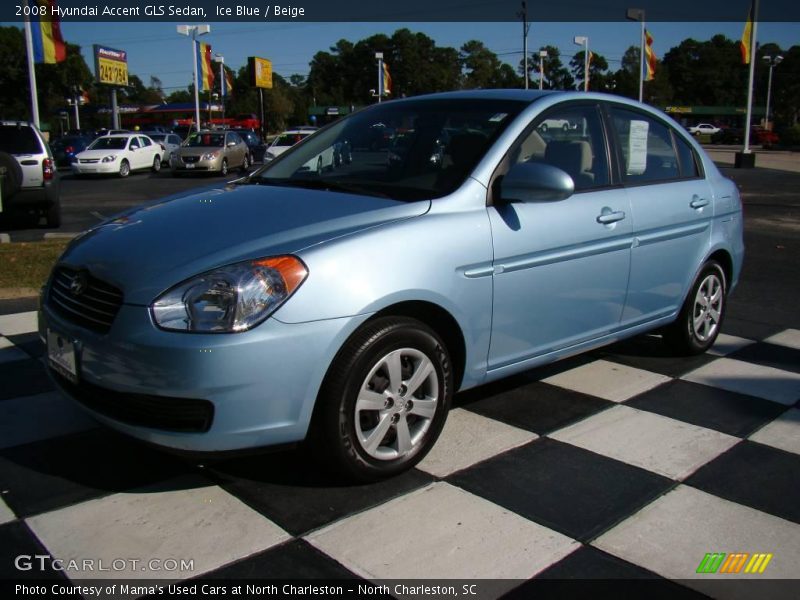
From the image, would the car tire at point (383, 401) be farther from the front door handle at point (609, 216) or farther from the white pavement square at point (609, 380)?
the white pavement square at point (609, 380)

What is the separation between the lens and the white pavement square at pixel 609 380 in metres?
4.33

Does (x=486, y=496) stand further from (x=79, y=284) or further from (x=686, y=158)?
(x=686, y=158)

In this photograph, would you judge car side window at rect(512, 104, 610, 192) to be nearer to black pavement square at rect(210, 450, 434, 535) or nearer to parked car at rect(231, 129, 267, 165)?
black pavement square at rect(210, 450, 434, 535)

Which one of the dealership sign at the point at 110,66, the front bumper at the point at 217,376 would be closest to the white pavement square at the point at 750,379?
the front bumper at the point at 217,376

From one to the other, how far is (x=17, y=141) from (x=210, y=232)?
394 inches

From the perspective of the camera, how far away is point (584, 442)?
3.61 m

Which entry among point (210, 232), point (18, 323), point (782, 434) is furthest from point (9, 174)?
point (782, 434)

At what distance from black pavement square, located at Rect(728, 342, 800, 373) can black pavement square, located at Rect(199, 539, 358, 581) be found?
11.7 feet

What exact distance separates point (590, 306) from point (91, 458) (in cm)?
256

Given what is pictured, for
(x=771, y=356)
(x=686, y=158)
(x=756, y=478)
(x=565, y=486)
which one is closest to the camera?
(x=565, y=486)

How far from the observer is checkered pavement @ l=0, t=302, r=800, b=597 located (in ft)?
8.52

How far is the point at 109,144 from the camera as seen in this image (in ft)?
85.5

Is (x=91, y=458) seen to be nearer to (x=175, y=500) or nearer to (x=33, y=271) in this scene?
(x=175, y=500)

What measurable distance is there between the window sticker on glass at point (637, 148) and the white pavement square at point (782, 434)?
157 cm
